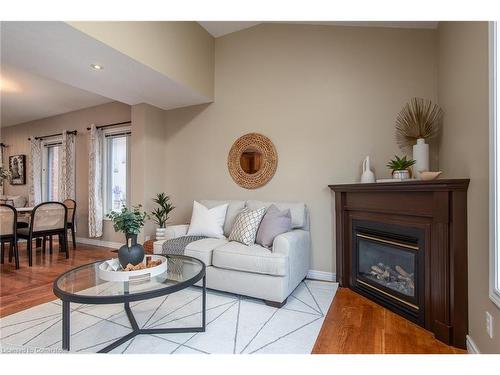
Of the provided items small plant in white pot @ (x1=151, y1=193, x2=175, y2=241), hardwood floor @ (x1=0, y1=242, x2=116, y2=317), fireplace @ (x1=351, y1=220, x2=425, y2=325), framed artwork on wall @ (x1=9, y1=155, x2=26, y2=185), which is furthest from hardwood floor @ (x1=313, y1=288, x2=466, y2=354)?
framed artwork on wall @ (x1=9, y1=155, x2=26, y2=185)

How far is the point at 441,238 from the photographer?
6.19 ft

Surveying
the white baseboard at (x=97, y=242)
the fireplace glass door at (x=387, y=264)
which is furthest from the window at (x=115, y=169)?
the fireplace glass door at (x=387, y=264)

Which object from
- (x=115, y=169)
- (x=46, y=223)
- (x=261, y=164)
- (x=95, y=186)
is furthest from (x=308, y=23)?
(x=46, y=223)

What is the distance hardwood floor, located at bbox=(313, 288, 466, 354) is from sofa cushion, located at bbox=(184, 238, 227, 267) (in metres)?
1.21

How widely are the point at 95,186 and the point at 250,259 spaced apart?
12.6ft

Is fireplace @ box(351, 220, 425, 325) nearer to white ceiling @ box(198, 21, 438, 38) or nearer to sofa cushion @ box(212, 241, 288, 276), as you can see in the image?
sofa cushion @ box(212, 241, 288, 276)

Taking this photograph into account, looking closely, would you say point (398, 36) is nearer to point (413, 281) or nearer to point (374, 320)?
point (413, 281)

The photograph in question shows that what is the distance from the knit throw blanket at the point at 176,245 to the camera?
279 cm

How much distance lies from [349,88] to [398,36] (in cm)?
68

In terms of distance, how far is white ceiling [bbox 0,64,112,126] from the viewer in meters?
4.20

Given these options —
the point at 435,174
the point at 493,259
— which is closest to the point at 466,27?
the point at 435,174

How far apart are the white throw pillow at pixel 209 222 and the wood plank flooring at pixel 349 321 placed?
4.88ft

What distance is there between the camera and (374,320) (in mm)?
2158

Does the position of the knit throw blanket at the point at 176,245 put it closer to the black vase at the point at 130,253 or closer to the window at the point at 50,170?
the black vase at the point at 130,253
